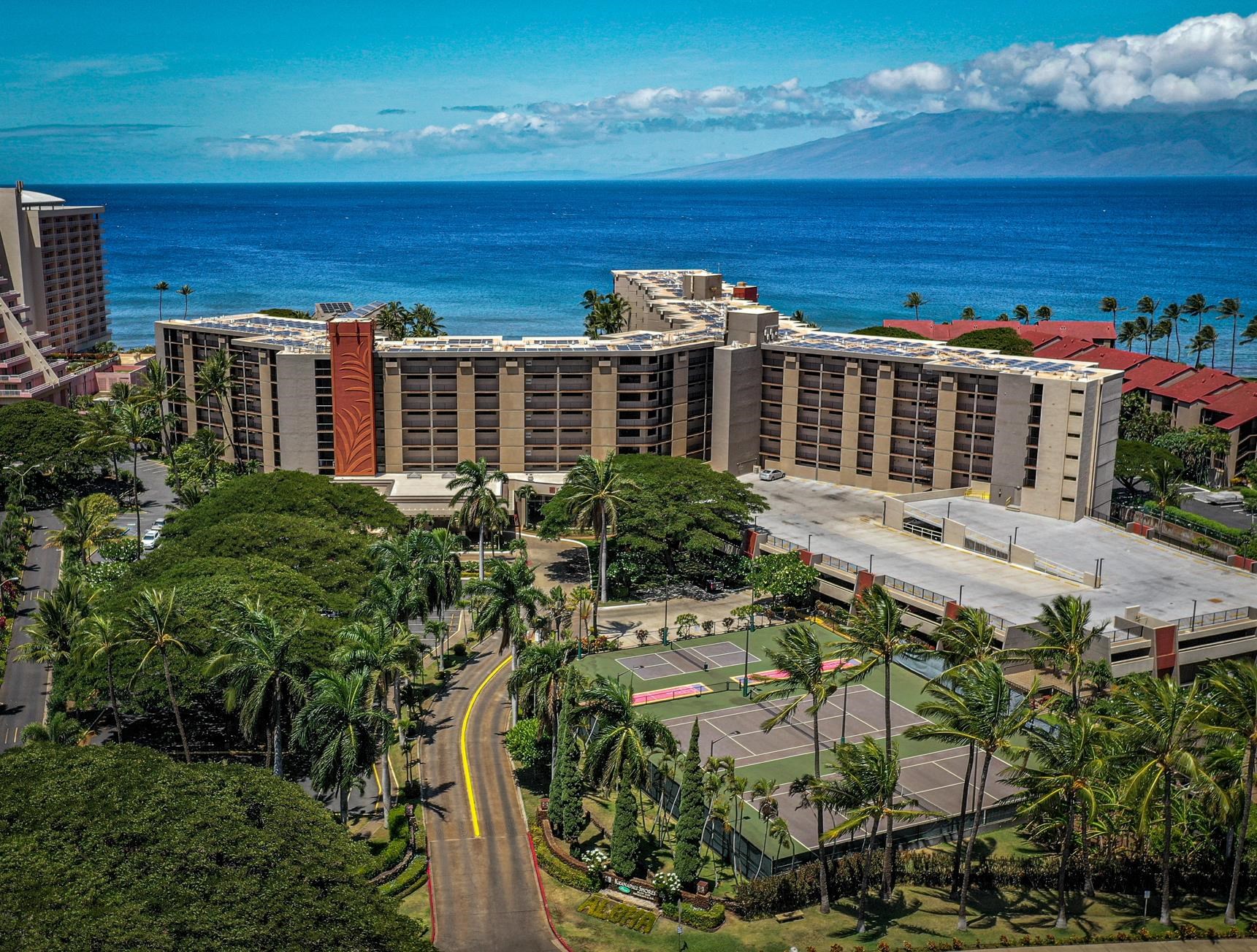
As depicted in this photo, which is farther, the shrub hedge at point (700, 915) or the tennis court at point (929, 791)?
the tennis court at point (929, 791)

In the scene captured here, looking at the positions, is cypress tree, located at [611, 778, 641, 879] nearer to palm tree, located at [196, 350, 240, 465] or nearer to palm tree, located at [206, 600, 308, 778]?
palm tree, located at [206, 600, 308, 778]

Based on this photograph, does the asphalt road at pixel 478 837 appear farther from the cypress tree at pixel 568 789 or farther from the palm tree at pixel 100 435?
the palm tree at pixel 100 435

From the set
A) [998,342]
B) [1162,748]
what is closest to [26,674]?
[1162,748]

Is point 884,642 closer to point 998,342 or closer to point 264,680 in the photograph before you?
point 264,680

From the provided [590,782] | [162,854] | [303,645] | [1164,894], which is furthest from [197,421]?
[1164,894]

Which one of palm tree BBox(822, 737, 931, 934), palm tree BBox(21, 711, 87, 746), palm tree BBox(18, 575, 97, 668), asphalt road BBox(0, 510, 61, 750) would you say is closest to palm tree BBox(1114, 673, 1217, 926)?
palm tree BBox(822, 737, 931, 934)

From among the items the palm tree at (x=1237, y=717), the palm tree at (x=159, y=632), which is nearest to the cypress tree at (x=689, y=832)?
the palm tree at (x=1237, y=717)

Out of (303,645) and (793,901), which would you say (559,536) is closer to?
(303,645)

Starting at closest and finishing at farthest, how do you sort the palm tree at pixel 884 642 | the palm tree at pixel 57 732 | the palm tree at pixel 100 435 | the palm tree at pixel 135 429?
1. the palm tree at pixel 884 642
2. the palm tree at pixel 57 732
3. the palm tree at pixel 135 429
4. the palm tree at pixel 100 435
